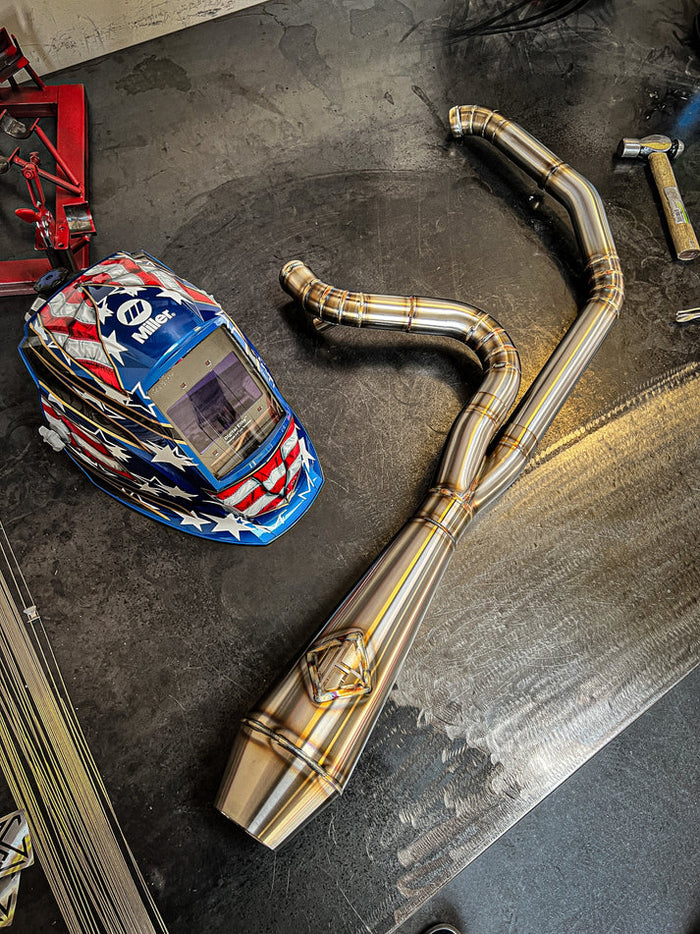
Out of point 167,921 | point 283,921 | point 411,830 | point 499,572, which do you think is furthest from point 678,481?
point 167,921

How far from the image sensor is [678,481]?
2.58m

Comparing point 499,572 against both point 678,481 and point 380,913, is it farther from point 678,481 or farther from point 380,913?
point 380,913

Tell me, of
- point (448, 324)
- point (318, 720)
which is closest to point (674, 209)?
point (448, 324)

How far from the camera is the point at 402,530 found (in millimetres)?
2229

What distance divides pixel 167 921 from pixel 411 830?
72 centimetres

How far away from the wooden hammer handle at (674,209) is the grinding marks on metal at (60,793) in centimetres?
292

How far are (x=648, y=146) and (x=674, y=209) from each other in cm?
35

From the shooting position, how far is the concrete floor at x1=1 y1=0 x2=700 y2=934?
2039mm

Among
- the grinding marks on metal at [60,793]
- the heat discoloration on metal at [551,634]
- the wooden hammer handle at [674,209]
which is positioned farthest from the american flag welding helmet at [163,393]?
the wooden hammer handle at [674,209]

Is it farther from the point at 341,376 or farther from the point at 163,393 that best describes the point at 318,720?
the point at 341,376

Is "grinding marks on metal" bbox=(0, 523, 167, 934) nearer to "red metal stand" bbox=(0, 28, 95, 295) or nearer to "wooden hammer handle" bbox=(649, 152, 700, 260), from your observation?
"red metal stand" bbox=(0, 28, 95, 295)

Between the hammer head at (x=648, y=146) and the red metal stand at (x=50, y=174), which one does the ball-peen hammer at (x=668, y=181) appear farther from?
the red metal stand at (x=50, y=174)

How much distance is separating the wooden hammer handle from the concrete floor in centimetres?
7

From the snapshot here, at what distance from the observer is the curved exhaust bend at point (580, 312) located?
237 cm
